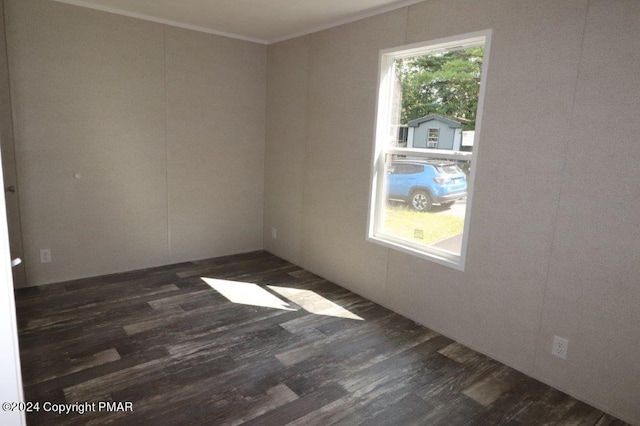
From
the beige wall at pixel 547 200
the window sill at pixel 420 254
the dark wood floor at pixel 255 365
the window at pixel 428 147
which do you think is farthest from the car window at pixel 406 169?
the dark wood floor at pixel 255 365

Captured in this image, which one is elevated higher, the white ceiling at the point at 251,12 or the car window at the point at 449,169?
the white ceiling at the point at 251,12

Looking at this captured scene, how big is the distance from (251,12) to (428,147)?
191cm

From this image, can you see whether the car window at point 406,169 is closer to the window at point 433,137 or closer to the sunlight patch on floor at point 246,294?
the window at point 433,137

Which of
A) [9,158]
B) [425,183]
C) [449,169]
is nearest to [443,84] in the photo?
[449,169]

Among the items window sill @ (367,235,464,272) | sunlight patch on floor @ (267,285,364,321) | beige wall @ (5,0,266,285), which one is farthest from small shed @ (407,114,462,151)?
beige wall @ (5,0,266,285)

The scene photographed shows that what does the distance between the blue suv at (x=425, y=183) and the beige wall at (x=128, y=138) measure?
2.04 m

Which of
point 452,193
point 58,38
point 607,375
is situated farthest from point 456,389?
point 58,38

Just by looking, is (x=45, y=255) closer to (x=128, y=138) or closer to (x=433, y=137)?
(x=128, y=138)

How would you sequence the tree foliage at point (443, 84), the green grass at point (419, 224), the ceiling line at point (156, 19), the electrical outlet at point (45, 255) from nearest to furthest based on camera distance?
the tree foliage at point (443, 84)
the green grass at point (419, 224)
the ceiling line at point (156, 19)
the electrical outlet at point (45, 255)

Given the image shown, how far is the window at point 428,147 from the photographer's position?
2723 millimetres

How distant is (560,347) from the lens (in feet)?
7.64

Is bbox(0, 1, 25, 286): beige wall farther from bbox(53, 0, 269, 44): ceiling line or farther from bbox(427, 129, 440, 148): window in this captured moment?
bbox(427, 129, 440, 148): window

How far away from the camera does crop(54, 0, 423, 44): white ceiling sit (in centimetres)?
311

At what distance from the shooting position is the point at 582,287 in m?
2.21
